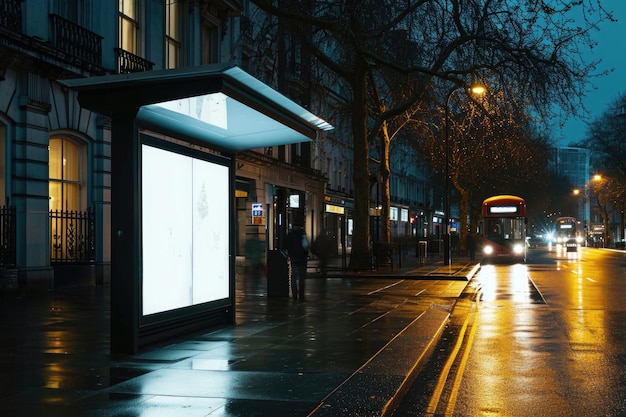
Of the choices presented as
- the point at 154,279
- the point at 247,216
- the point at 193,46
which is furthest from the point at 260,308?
the point at 247,216

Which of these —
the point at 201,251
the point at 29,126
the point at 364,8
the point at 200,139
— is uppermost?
the point at 364,8

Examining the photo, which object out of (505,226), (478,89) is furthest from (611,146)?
(478,89)

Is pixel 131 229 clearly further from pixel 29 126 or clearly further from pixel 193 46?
pixel 193 46

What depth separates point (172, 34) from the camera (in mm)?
29281

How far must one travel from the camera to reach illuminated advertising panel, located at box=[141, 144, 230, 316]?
33.2ft

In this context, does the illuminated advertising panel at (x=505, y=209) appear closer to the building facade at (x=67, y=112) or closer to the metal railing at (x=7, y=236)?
the building facade at (x=67, y=112)

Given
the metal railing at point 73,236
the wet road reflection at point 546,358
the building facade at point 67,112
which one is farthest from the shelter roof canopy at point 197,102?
the metal railing at point 73,236

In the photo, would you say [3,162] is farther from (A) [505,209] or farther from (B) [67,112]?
(A) [505,209]

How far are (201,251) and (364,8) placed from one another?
1335 cm

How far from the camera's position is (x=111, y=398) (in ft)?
23.7

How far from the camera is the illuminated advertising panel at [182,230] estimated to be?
10.1 m

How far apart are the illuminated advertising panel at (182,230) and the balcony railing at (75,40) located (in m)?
11.1

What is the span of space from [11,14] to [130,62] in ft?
20.4

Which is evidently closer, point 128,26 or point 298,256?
point 298,256
